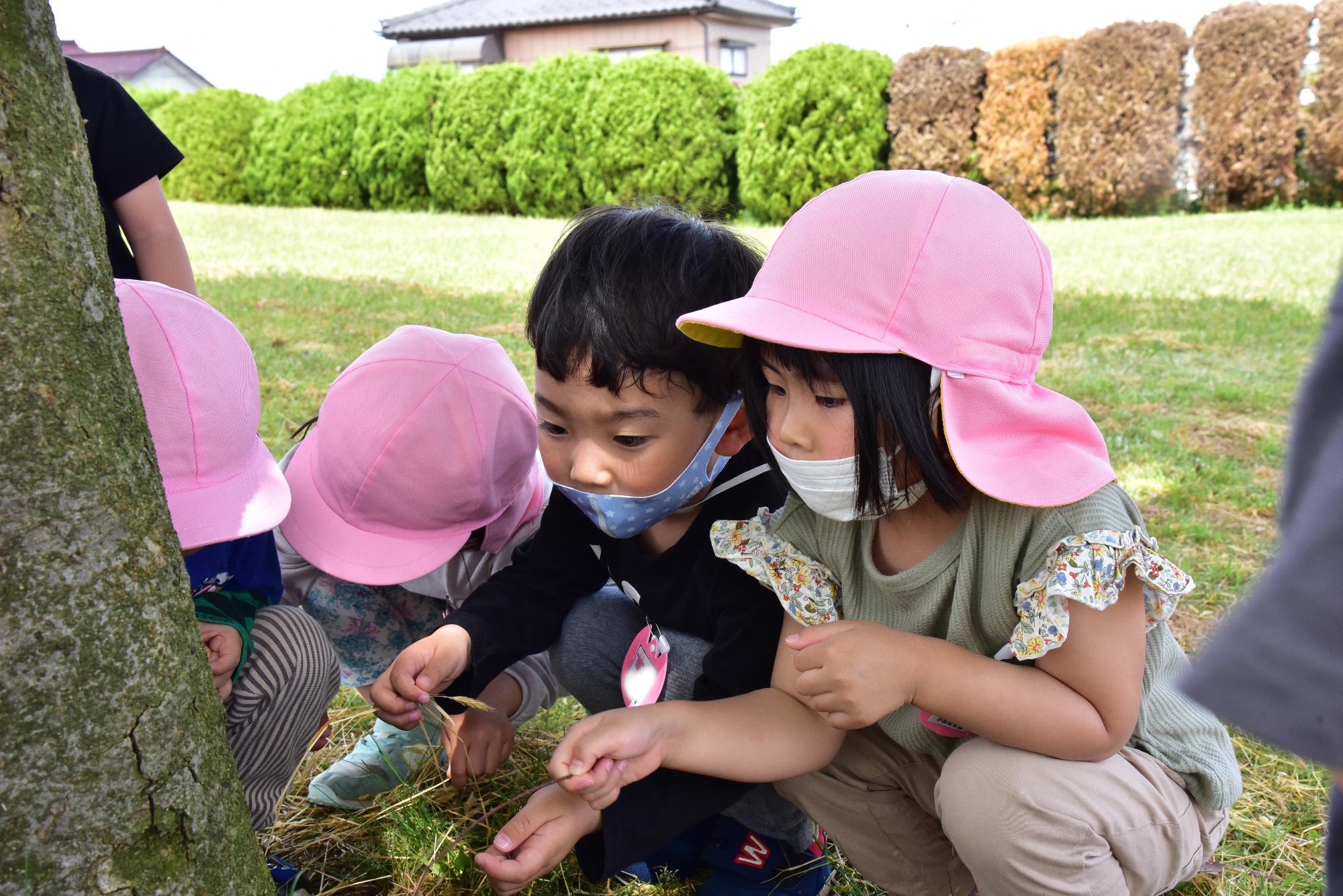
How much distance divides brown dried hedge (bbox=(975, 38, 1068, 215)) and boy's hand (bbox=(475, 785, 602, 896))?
14.8m

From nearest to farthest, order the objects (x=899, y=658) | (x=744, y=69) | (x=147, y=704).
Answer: (x=147, y=704) < (x=899, y=658) < (x=744, y=69)

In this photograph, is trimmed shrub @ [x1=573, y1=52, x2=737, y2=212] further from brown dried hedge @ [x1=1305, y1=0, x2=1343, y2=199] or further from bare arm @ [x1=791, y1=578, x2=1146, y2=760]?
bare arm @ [x1=791, y1=578, x2=1146, y2=760]

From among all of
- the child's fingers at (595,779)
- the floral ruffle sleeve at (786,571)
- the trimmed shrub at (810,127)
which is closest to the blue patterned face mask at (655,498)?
the floral ruffle sleeve at (786,571)

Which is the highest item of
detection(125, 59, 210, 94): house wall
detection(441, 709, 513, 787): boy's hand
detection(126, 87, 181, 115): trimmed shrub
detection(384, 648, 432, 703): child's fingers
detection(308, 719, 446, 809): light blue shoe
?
detection(125, 59, 210, 94): house wall

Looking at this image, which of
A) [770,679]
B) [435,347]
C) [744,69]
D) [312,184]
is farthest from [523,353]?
[744,69]

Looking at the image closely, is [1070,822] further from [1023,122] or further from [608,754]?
[1023,122]

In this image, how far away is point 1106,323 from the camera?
23.5 ft

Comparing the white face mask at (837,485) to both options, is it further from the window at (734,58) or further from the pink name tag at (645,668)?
the window at (734,58)

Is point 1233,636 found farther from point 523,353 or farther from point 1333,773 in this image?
point 523,353

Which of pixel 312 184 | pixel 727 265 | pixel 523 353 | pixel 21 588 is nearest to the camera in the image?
pixel 21 588

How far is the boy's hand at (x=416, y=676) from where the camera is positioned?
1.87m

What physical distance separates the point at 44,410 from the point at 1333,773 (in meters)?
1.11

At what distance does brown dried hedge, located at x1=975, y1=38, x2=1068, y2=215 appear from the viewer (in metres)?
15.1

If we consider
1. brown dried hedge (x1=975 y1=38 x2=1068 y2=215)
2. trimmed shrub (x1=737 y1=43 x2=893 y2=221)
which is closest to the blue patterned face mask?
trimmed shrub (x1=737 y1=43 x2=893 y2=221)
